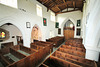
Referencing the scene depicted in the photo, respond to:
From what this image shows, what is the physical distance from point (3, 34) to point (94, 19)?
8.50 metres

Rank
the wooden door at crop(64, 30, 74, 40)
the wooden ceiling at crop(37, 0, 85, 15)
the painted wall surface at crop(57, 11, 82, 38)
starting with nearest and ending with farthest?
the wooden ceiling at crop(37, 0, 85, 15), the painted wall surface at crop(57, 11, 82, 38), the wooden door at crop(64, 30, 74, 40)

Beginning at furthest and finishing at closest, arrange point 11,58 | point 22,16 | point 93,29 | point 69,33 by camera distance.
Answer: point 69,33 → point 22,16 → point 11,58 → point 93,29

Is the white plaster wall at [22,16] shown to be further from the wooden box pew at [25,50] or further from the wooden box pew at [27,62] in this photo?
the wooden box pew at [27,62]

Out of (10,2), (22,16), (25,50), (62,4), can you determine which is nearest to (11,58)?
(25,50)

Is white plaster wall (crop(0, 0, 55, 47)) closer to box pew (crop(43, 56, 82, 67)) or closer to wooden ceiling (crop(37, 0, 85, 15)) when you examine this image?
wooden ceiling (crop(37, 0, 85, 15))

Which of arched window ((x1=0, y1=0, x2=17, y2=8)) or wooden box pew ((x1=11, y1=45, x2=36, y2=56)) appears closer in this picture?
arched window ((x1=0, y1=0, x2=17, y2=8))

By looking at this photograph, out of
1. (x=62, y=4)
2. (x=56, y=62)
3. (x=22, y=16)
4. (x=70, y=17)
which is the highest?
(x=62, y=4)

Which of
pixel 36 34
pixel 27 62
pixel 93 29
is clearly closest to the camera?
pixel 93 29

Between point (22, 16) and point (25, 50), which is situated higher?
point (22, 16)

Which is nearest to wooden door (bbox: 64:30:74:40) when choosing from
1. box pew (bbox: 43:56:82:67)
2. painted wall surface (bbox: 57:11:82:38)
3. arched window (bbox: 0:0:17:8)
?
painted wall surface (bbox: 57:11:82:38)

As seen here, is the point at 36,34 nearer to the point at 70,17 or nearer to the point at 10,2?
the point at 10,2

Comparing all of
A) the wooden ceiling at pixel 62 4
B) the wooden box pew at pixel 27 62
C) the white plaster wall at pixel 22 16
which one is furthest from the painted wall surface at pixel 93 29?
the white plaster wall at pixel 22 16

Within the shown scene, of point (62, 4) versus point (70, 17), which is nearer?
point (62, 4)

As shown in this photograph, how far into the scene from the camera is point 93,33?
85.5 inches
